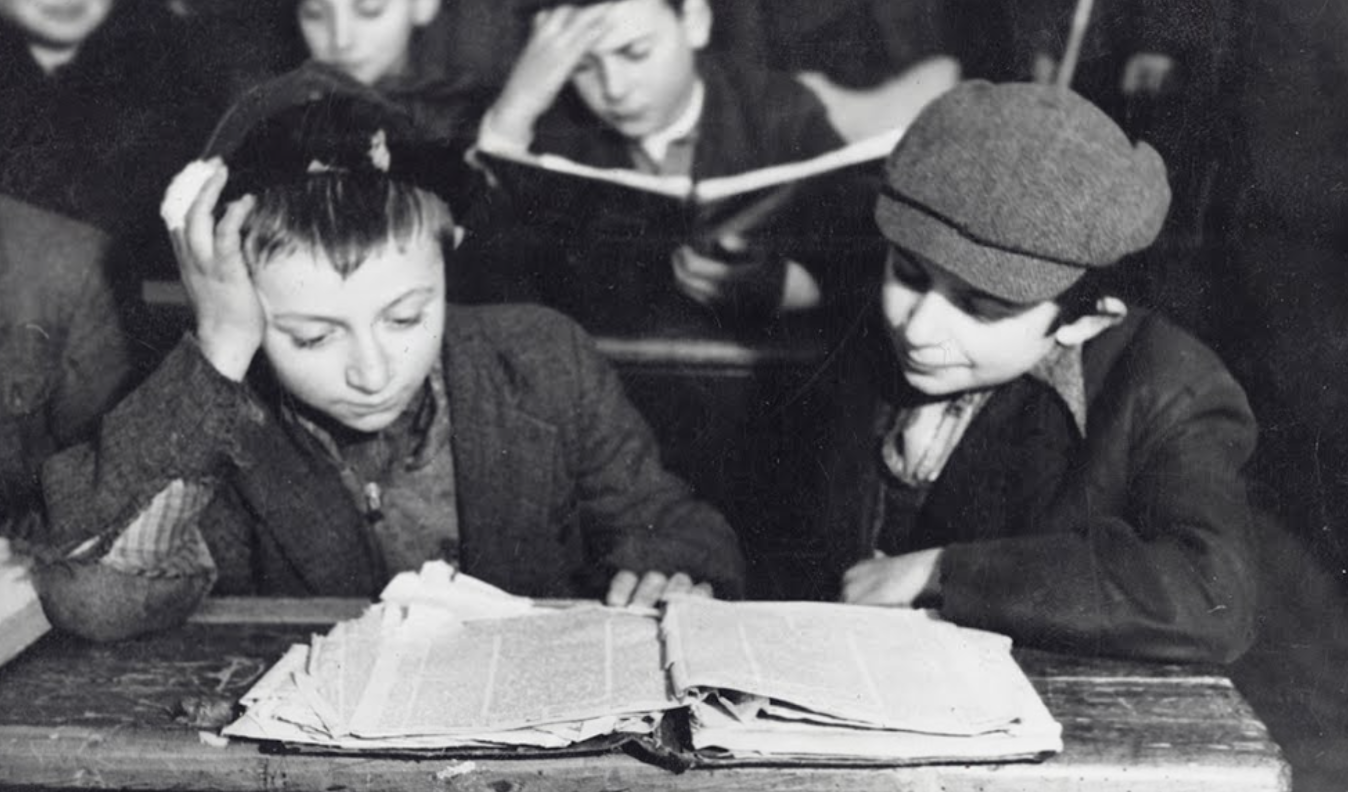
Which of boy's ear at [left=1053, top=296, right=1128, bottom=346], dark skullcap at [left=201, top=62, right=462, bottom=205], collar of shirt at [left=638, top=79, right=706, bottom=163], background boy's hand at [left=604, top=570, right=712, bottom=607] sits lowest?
background boy's hand at [left=604, top=570, right=712, bottom=607]

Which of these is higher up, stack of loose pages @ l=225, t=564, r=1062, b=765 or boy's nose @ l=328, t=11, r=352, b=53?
boy's nose @ l=328, t=11, r=352, b=53

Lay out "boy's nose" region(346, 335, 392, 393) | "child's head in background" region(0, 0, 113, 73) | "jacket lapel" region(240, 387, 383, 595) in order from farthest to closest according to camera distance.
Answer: "child's head in background" region(0, 0, 113, 73), "jacket lapel" region(240, 387, 383, 595), "boy's nose" region(346, 335, 392, 393)

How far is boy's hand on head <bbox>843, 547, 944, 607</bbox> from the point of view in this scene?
5.23ft

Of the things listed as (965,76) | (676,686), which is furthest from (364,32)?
(676,686)

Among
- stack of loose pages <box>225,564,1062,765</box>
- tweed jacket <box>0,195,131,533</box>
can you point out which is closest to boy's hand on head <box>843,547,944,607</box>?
stack of loose pages <box>225,564,1062,765</box>

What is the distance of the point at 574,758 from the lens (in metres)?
1.21

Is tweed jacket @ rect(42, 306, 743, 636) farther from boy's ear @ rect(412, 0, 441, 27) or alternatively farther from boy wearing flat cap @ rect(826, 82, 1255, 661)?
boy's ear @ rect(412, 0, 441, 27)

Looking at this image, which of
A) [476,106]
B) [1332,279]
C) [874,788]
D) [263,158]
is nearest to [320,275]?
[263,158]

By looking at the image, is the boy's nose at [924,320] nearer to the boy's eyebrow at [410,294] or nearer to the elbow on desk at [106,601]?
the boy's eyebrow at [410,294]

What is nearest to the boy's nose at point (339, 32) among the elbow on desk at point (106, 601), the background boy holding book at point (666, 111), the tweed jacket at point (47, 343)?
the background boy holding book at point (666, 111)

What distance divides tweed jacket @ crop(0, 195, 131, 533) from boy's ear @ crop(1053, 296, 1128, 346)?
4.67 ft

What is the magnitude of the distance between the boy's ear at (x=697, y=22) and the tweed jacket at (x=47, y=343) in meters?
1.03

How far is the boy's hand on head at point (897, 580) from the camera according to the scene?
5.23 ft

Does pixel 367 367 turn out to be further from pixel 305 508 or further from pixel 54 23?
pixel 54 23
